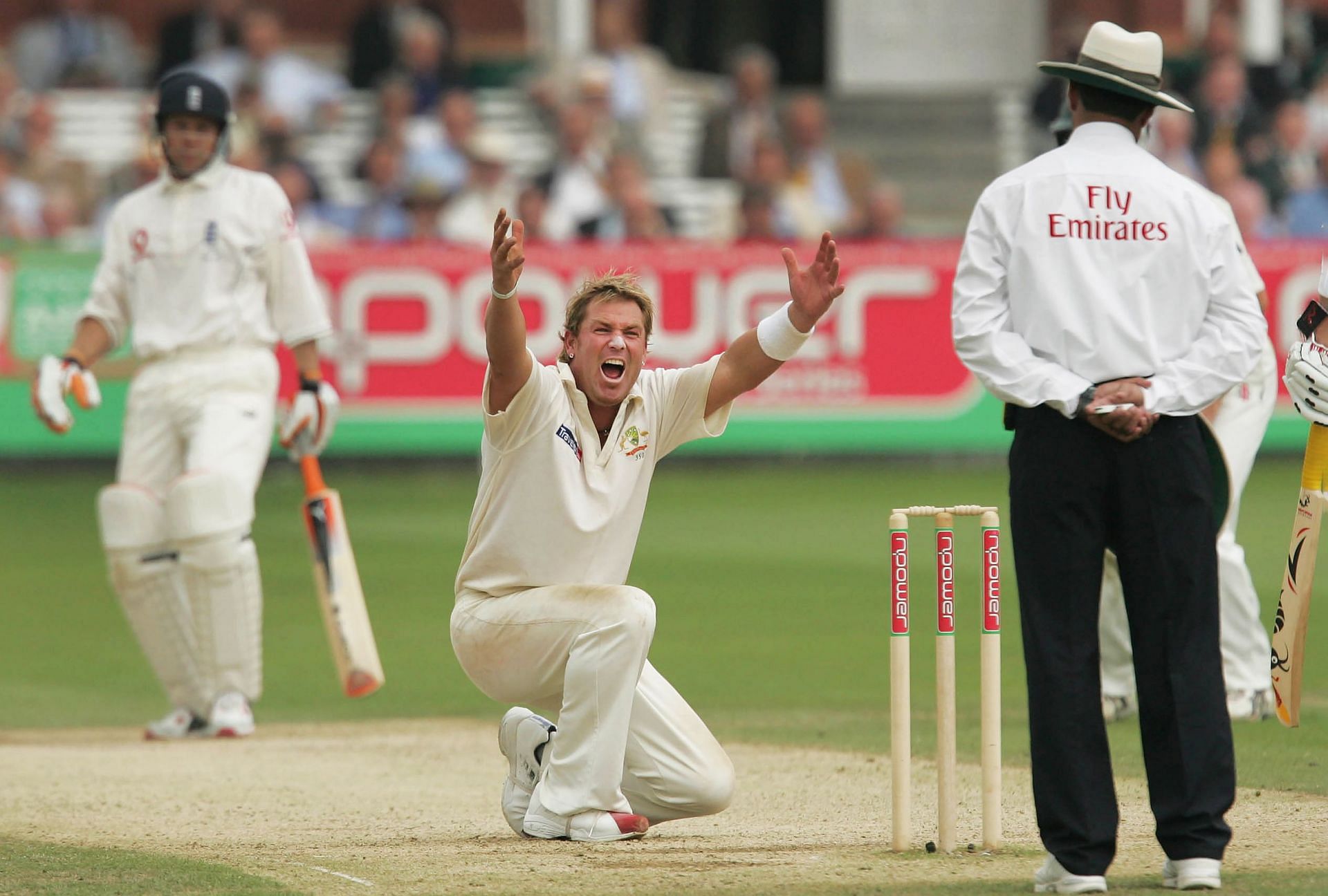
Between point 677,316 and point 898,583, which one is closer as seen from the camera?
point 898,583

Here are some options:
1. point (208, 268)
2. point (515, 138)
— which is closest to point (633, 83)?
point (515, 138)

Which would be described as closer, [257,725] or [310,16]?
[257,725]

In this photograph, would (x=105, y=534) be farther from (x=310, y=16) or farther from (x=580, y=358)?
(x=310, y=16)

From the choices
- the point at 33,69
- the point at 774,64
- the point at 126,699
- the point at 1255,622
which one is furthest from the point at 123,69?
the point at 1255,622

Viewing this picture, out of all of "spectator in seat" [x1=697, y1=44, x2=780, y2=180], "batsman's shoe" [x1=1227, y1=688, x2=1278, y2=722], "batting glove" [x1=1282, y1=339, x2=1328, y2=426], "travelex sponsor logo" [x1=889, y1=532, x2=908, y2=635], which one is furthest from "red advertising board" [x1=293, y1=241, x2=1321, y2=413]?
"travelex sponsor logo" [x1=889, y1=532, x2=908, y2=635]

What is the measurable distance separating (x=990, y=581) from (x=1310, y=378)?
2.97 feet

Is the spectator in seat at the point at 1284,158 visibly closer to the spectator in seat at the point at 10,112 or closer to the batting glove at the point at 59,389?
the spectator in seat at the point at 10,112

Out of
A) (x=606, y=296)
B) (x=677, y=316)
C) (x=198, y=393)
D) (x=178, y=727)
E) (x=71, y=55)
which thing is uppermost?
(x=606, y=296)

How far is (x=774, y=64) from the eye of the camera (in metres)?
23.4

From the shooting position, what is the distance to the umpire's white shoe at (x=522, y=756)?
18.7ft

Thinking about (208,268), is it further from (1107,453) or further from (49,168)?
(49,168)

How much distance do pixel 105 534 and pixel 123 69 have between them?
43.9 feet

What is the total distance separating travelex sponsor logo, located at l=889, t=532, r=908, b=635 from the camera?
5.18 meters

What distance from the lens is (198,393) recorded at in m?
7.84
